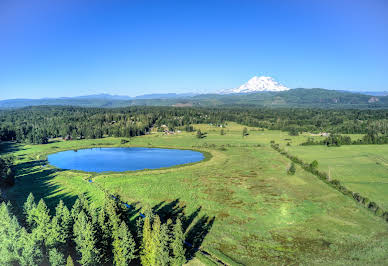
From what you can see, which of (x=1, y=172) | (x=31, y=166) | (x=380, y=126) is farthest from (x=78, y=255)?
(x=380, y=126)

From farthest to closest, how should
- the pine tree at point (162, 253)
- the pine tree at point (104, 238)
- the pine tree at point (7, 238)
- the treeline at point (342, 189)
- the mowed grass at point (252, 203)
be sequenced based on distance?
the treeline at point (342, 189) → the mowed grass at point (252, 203) → the pine tree at point (104, 238) → the pine tree at point (7, 238) → the pine tree at point (162, 253)

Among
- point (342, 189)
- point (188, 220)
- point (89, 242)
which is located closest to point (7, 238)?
point (89, 242)

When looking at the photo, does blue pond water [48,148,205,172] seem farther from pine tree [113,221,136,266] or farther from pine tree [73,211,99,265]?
pine tree [113,221,136,266]

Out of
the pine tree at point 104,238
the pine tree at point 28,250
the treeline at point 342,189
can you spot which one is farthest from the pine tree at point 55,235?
the treeline at point 342,189

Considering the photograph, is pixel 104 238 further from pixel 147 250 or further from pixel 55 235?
pixel 147 250

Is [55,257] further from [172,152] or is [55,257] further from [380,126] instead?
[380,126]

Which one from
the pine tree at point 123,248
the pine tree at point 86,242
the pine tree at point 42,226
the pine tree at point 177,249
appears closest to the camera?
the pine tree at point 86,242

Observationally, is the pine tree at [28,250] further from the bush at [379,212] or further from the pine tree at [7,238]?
the bush at [379,212]
